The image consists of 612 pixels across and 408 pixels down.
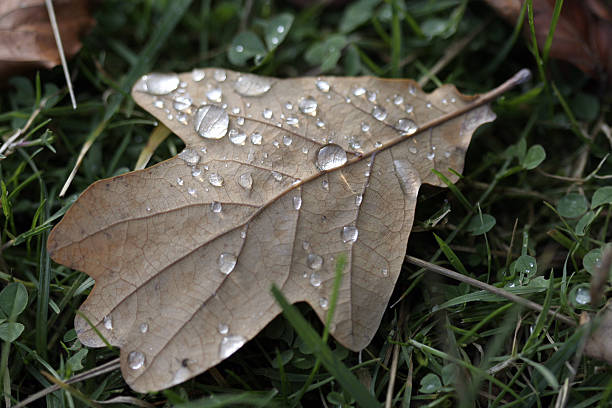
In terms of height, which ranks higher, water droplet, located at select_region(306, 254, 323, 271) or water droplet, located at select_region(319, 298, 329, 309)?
water droplet, located at select_region(306, 254, 323, 271)

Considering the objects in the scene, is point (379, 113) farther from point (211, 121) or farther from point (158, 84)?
point (158, 84)

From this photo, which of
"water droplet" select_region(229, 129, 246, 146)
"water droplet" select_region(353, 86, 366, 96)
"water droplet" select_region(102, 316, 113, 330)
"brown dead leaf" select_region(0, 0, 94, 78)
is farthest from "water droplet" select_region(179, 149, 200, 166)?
"brown dead leaf" select_region(0, 0, 94, 78)

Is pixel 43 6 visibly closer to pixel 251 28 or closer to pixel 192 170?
pixel 251 28

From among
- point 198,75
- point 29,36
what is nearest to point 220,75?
point 198,75

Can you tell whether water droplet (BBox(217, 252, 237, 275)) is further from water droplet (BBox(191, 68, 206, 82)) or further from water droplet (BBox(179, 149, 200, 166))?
water droplet (BBox(191, 68, 206, 82))

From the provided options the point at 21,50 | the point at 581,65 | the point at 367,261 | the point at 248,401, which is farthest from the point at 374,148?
the point at 21,50

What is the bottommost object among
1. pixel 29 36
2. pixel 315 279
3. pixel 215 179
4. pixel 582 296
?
pixel 582 296
